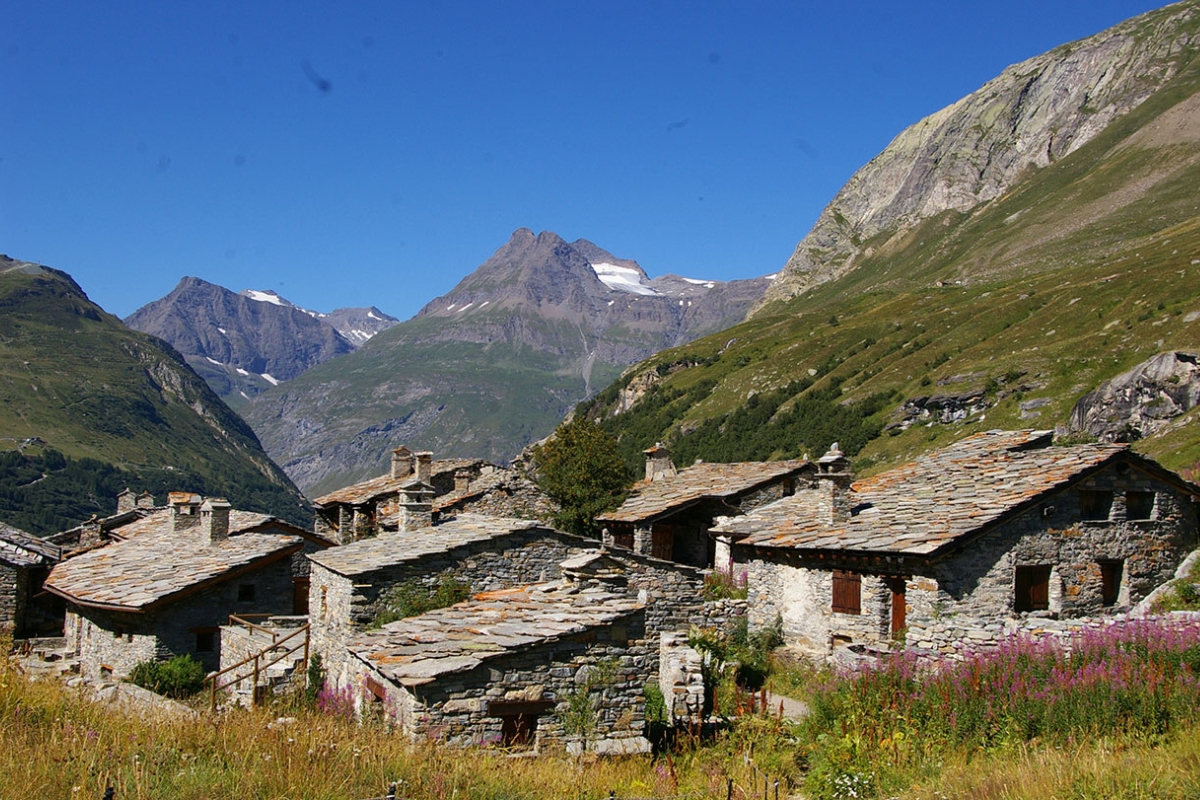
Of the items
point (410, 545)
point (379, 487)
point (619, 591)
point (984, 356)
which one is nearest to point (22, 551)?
point (379, 487)

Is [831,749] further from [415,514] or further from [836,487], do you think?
[415,514]

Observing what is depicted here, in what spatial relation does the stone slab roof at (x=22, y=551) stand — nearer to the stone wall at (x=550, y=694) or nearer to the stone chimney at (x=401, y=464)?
the stone chimney at (x=401, y=464)

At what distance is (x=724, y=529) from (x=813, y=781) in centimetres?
1976

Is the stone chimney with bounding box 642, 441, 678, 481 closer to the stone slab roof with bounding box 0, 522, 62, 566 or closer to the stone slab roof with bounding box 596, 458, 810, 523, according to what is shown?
the stone slab roof with bounding box 596, 458, 810, 523

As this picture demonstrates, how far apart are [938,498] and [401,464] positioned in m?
36.8

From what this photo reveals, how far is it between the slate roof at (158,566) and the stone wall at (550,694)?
16253mm

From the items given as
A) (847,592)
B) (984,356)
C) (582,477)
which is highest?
(984,356)

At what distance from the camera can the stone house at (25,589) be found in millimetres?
34500

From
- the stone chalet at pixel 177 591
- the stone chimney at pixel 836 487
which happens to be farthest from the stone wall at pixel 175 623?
the stone chimney at pixel 836 487

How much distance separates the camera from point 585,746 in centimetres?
Answer: 1357

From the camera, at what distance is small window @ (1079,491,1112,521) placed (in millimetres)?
23172

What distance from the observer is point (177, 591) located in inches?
1092

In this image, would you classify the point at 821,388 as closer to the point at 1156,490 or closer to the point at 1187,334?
the point at 1187,334

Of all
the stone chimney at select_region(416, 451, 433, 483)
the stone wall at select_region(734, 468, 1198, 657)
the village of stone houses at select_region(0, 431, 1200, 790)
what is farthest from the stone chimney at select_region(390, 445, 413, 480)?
the stone wall at select_region(734, 468, 1198, 657)
